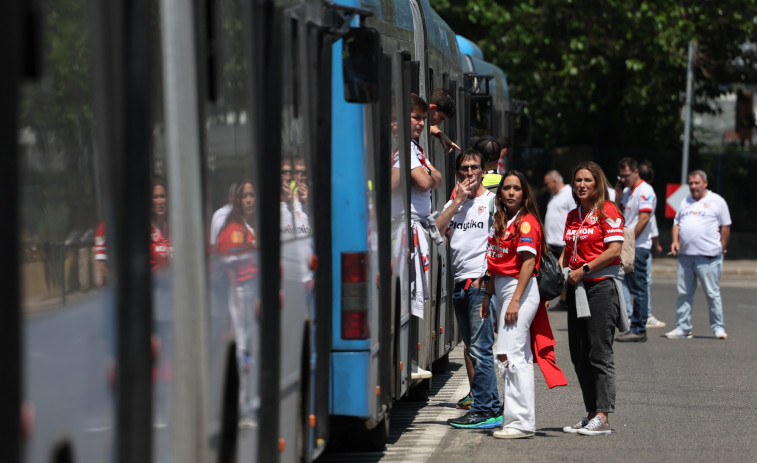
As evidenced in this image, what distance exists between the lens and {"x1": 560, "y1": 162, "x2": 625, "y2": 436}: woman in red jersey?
8.93 metres

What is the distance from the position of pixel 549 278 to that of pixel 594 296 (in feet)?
1.74

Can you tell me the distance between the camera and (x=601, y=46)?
29.0 metres

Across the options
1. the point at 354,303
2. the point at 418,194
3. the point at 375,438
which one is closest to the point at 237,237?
the point at 354,303

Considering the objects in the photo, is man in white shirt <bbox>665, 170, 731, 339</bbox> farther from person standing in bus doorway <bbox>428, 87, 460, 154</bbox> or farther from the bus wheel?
the bus wheel

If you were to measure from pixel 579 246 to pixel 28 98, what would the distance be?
6.48 m

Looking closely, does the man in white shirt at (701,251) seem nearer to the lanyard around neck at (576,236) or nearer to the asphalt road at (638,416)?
the asphalt road at (638,416)

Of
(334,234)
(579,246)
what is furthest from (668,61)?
(334,234)

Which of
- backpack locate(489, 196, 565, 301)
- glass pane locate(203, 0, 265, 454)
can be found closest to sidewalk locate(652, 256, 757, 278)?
backpack locate(489, 196, 565, 301)

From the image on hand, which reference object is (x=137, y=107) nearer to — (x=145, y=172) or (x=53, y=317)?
(x=145, y=172)

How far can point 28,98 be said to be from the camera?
304 centimetres

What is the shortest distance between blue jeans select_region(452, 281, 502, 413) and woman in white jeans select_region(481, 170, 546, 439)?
389 mm

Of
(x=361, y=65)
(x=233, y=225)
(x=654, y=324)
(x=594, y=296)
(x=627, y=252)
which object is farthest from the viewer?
(x=654, y=324)

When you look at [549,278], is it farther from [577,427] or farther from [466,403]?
[466,403]

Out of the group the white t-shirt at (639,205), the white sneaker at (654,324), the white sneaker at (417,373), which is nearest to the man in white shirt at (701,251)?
the white t-shirt at (639,205)
